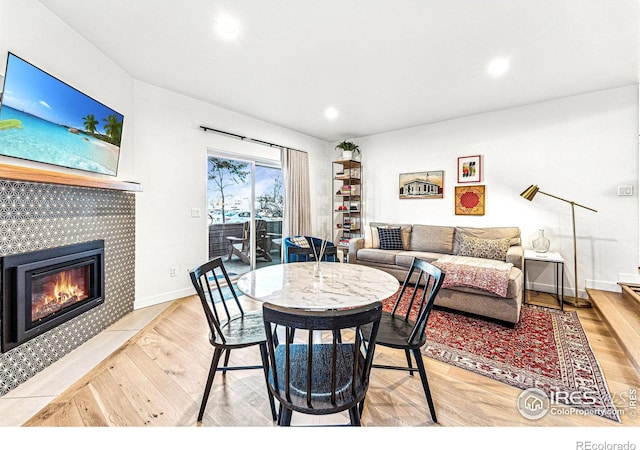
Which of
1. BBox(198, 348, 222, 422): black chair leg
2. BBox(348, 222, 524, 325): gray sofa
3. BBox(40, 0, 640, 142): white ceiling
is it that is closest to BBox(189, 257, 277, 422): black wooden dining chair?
BBox(198, 348, 222, 422): black chair leg

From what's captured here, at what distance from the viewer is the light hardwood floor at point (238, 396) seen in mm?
1571

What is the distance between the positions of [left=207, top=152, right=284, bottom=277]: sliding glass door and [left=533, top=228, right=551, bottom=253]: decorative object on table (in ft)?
12.4

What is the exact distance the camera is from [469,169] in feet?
14.4

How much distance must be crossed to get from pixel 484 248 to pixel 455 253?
1.61ft

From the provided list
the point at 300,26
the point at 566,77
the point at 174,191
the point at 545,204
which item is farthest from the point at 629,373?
the point at 174,191

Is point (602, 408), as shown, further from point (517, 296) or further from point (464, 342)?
point (517, 296)

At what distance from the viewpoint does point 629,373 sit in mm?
1986

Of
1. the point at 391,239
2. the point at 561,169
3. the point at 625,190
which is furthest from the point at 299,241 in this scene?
the point at 625,190

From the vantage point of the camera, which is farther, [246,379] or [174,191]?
[174,191]

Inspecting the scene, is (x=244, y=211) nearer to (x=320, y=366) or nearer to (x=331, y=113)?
(x=331, y=113)

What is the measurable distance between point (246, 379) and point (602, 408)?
218cm

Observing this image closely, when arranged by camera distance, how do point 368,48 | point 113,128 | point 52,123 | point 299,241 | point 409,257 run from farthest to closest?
1. point 299,241
2. point 409,257
3. point 113,128
4. point 368,48
5. point 52,123

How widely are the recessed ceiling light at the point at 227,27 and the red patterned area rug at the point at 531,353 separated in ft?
9.93

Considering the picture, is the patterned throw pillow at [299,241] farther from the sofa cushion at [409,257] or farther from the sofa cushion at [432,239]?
the sofa cushion at [432,239]
